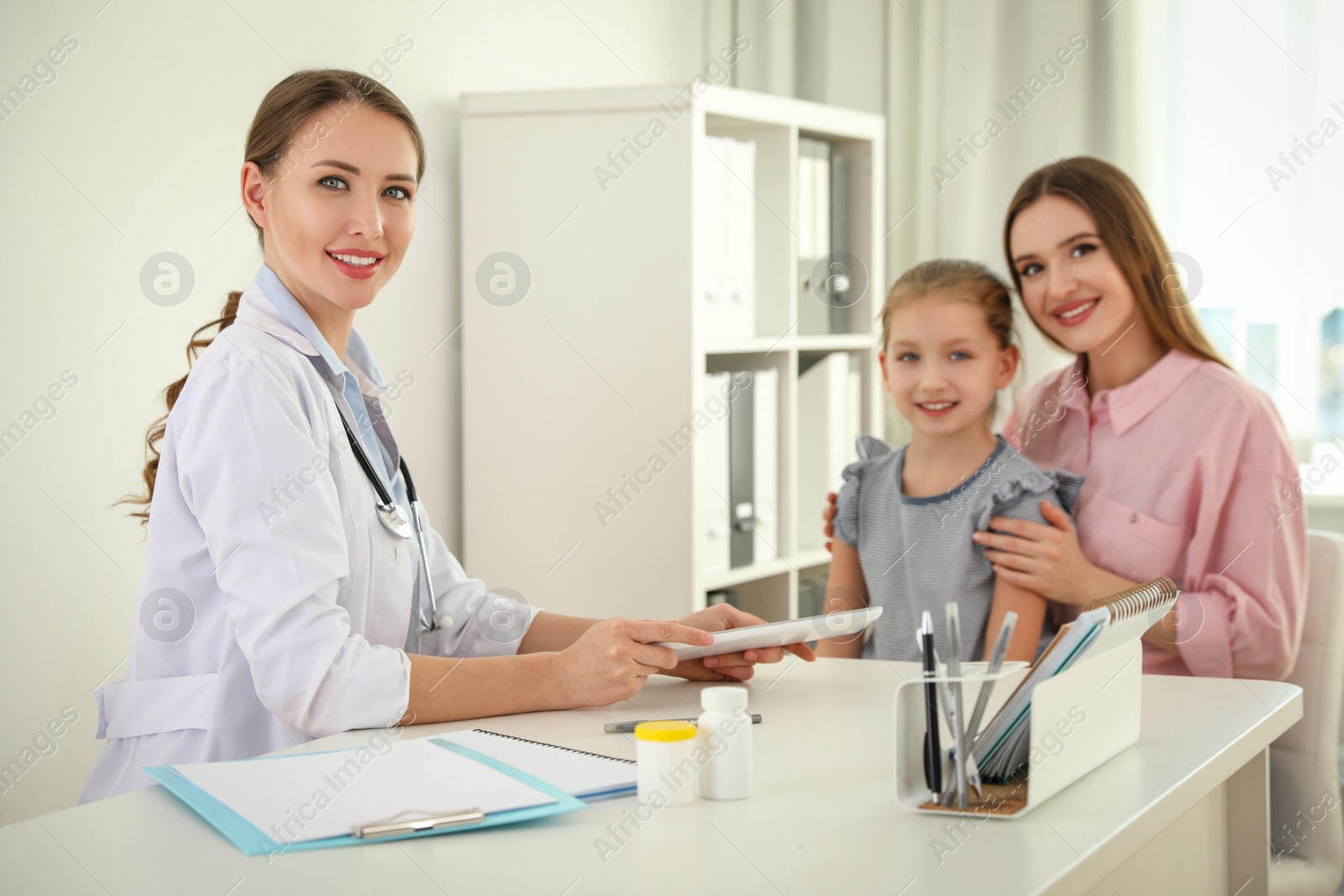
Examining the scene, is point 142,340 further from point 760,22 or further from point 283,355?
point 760,22

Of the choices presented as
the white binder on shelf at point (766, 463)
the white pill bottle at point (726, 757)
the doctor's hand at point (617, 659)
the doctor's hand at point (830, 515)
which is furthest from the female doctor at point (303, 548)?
the white binder on shelf at point (766, 463)

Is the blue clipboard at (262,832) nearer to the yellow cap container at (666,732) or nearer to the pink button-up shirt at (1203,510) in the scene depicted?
the yellow cap container at (666,732)

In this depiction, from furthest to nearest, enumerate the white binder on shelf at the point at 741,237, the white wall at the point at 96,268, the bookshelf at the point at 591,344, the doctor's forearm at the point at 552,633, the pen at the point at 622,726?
the white binder on shelf at the point at 741,237, the bookshelf at the point at 591,344, the white wall at the point at 96,268, the doctor's forearm at the point at 552,633, the pen at the point at 622,726

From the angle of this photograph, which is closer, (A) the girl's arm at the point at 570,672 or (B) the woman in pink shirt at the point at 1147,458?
(A) the girl's arm at the point at 570,672

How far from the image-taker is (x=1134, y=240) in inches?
70.1

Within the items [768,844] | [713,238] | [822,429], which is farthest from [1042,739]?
[822,429]

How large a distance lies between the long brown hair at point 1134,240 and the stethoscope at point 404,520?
106cm

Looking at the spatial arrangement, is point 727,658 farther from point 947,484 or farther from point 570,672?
point 947,484

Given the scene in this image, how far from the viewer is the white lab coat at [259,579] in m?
1.16

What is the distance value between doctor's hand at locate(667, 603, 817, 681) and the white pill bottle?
389 millimetres

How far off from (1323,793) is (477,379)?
1.62m

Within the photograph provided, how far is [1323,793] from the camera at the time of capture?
1.59 meters

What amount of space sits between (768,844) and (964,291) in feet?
3.76

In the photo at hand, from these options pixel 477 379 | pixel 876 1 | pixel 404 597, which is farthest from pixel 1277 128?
pixel 404 597
